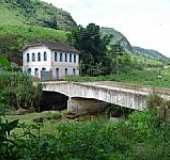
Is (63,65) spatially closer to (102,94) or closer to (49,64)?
(49,64)

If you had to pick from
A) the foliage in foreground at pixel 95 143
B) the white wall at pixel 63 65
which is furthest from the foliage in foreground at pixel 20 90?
the foliage in foreground at pixel 95 143

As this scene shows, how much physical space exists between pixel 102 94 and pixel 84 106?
19.6ft

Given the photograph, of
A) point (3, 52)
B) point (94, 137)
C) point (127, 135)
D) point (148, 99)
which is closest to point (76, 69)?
point (3, 52)

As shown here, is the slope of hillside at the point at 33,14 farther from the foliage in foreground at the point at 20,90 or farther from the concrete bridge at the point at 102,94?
the concrete bridge at the point at 102,94

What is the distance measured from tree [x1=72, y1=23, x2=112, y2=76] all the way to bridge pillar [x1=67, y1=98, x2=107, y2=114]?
52.7ft

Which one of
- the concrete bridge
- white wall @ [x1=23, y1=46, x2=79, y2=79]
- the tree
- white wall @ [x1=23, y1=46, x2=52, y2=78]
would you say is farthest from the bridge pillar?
the tree

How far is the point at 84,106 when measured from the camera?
120 feet

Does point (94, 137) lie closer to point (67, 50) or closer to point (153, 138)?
point (153, 138)

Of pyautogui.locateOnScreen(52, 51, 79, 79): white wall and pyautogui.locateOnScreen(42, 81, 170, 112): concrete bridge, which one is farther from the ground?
pyautogui.locateOnScreen(52, 51, 79, 79): white wall

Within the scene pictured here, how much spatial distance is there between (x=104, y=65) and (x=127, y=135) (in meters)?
37.4

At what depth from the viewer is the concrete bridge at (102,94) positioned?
2538 centimetres

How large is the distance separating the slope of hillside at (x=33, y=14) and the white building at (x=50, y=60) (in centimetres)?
2592

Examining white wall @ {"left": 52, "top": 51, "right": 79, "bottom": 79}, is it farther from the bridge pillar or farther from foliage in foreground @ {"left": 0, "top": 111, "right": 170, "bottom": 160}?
foliage in foreground @ {"left": 0, "top": 111, "right": 170, "bottom": 160}

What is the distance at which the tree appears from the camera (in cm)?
5341
